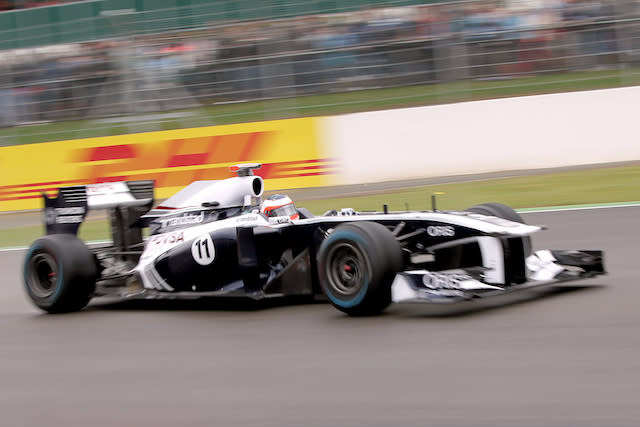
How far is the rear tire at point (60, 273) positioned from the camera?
24.0 feet

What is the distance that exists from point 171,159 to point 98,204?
29.4 feet

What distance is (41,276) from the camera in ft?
25.0

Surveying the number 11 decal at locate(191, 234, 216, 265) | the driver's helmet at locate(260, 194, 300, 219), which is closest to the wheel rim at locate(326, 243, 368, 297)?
the driver's helmet at locate(260, 194, 300, 219)

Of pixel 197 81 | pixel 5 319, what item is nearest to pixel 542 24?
pixel 197 81

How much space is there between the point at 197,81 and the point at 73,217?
33.9 ft

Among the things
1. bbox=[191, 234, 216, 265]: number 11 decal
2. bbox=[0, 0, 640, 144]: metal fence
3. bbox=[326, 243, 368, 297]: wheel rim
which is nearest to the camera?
bbox=[326, 243, 368, 297]: wheel rim

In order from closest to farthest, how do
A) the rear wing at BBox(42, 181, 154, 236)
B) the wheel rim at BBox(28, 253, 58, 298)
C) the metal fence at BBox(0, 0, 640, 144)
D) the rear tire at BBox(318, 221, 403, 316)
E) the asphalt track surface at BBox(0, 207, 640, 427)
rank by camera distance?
the asphalt track surface at BBox(0, 207, 640, 427), the rear tire at BBox(318, 221, 403, 316), the wheel rim at BBox(28, 253, 58, 298), the rear wing at BBox(42, 181, 154, 236), the metal fence at BBox(0, 0, 640, 144)

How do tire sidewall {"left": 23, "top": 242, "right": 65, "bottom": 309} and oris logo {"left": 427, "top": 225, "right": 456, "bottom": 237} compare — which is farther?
tire sidewall {"left": 23, "top": 242, "right": 65, "bottom": 309}

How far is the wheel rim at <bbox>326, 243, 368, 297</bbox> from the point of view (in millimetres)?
5916

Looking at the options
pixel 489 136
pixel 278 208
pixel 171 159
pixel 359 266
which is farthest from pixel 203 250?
pixel 171 159

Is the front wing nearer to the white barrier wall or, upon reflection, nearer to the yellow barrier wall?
the white barrier wall

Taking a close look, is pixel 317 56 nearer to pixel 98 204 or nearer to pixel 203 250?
pixel 98 204

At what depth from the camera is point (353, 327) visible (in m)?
5.77

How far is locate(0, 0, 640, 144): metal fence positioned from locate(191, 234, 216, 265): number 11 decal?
9.64 m
